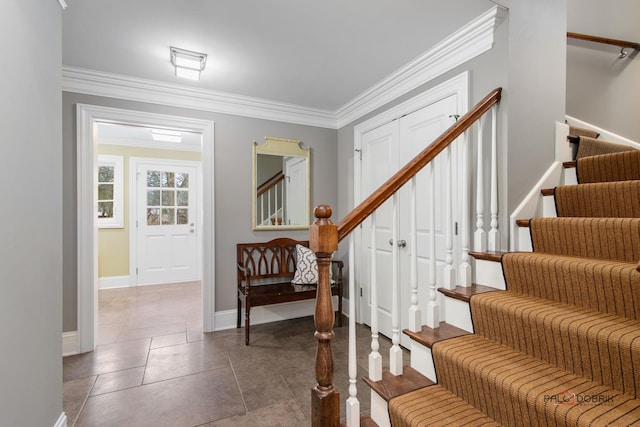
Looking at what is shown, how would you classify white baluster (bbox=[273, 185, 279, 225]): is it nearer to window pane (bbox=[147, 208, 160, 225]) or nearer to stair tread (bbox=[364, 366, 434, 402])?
stair tread (bbox=[364, 366, 434, 402])

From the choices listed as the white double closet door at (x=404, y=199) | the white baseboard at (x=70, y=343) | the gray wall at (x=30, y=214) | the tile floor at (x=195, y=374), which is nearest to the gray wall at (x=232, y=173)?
the tile floor at (x=195, y=374)

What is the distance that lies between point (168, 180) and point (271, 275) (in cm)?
316

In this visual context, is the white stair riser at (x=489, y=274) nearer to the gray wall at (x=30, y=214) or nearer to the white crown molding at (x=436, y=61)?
the white crown molding at (x=436, y=61)

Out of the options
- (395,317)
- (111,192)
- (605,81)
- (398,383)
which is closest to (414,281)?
(395,317)

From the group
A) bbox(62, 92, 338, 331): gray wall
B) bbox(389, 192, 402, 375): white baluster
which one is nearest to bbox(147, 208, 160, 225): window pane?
bbox(62, 92, 338, 331): gray wall

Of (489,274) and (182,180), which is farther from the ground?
(182,180)

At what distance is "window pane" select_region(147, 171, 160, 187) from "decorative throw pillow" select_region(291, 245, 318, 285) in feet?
10.9

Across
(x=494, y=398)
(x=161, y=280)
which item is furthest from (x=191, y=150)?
Answer: (x=494, y=398)

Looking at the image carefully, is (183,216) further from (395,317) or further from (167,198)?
(395,317)

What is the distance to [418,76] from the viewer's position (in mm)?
2465

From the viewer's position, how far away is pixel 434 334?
140 cm

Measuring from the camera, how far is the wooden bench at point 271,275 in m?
2.81

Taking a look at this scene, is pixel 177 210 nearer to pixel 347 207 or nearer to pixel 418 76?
pixel 347 207

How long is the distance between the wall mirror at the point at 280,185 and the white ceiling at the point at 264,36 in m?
0.77
